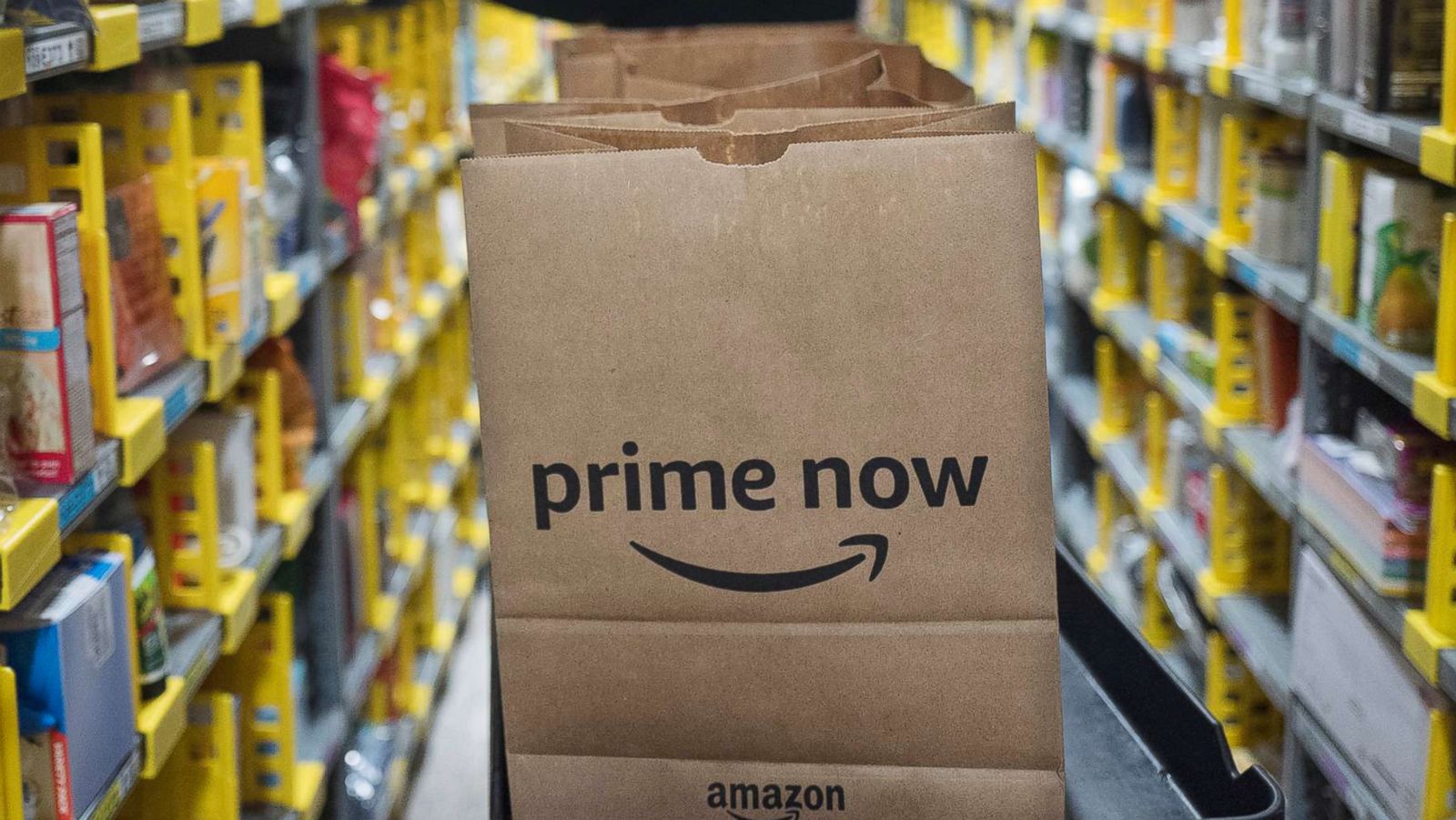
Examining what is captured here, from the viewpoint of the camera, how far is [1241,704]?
10.5ft

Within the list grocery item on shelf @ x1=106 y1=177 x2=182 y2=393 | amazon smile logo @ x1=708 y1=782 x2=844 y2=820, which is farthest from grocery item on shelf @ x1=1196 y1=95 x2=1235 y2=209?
amazon smile logo @ x1=708 y1=782 x2=844 y2=820

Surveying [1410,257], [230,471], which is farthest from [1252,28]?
[230,471]

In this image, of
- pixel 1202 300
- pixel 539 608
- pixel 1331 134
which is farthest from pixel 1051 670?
pixel 1202 300

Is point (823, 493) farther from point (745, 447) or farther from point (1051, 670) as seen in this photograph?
point (1051, 670)

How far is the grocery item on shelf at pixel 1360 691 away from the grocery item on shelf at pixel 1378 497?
0.30 ft

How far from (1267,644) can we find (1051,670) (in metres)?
2.00

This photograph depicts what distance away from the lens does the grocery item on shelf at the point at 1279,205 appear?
9.62 feet

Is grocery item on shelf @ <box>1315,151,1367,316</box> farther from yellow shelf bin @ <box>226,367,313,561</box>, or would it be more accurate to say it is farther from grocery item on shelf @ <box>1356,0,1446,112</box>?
yellow shelf bin @ <box>226,367,313,561</box>

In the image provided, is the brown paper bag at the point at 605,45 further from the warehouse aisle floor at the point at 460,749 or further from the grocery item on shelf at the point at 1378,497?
the warehouse aisle floor at the point at 460,749

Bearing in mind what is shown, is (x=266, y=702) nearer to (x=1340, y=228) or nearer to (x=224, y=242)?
(x=224, y=242)

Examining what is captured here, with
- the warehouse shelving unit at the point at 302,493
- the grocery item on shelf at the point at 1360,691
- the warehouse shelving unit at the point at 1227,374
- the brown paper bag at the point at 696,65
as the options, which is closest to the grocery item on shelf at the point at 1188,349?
the warehouse shelving unit at the point at 1227,374

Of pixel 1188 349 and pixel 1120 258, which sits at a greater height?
pixel 1120 258

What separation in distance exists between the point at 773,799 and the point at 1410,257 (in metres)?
1.56

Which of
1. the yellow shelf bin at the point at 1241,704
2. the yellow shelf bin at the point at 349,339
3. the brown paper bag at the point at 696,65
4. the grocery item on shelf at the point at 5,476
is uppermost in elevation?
the brown paper bag at the point at 696,65
